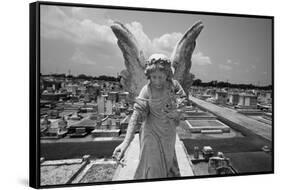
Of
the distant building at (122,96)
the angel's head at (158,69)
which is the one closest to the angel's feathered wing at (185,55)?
the angel's head at (158,69)

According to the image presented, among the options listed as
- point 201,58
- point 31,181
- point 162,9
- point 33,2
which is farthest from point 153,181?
point 33,2

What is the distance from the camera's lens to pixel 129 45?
4004 mm

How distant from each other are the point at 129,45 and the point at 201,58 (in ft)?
3.56

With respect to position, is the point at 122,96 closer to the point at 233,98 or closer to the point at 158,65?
the point at 158,65

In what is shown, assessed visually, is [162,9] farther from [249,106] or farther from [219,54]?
[249,106]

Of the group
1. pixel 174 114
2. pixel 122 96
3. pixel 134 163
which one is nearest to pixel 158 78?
pixel 174 114

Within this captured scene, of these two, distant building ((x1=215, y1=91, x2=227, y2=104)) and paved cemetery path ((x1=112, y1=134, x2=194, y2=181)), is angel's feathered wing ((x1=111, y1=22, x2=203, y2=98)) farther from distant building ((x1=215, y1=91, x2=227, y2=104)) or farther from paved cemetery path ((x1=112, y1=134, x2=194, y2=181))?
distant building ((x1=215, y1=91, x2=227, y2=104))

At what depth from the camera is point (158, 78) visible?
11.6 ft

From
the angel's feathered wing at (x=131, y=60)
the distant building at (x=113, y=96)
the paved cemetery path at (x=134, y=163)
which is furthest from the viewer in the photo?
the distant building at (x=113, y=96)

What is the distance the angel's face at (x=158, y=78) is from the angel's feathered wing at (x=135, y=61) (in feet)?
1.37

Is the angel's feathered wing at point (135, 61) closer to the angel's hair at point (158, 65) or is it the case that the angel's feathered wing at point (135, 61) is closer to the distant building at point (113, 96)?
the distant building at point (113, 96)

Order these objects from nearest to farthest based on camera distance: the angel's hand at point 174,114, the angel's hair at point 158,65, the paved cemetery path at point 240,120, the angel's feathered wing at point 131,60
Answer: the angel's hair at point 158,65
the angel's hand at point 174,114
the angel's feathered wing at point 131,60
the paved cemetery path at point 240,120

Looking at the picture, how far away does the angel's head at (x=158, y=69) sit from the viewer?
3.48 meters

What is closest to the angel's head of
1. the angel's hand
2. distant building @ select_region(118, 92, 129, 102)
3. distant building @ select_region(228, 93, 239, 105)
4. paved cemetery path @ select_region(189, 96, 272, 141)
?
the angel's hand
